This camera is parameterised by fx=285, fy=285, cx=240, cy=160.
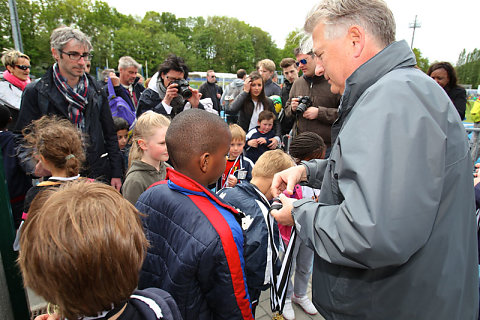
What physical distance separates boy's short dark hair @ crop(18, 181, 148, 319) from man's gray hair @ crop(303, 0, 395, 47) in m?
1.19

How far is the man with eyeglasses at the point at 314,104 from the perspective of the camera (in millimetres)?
4027

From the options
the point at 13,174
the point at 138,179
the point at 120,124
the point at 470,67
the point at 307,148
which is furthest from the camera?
the point at 470,67

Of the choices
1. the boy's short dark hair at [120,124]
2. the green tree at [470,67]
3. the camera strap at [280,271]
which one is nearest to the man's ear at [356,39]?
the camera strap at [280,271]

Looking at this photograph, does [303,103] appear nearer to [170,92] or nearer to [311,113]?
[311,113]

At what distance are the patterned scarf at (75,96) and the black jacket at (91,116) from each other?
0.04 m

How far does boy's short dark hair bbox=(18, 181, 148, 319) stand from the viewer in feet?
2.72

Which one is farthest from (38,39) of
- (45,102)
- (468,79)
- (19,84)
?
(468,79)

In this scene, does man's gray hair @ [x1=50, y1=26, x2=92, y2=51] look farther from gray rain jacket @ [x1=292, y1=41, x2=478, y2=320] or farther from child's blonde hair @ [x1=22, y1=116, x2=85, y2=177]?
gray rain jacket @ [x1=292, y1=41, x2=478, y2=320]

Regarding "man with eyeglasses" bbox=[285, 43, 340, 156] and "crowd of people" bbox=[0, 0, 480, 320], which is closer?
"crowd of people" bbox=[0, 0, 480, 320]

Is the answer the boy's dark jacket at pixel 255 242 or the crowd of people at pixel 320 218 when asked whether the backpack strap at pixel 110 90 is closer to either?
the crowd of people at pixel 320 218

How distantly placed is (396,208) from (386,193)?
5 cm

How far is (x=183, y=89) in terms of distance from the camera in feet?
11.9

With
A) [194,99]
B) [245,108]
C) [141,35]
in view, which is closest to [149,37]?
[141,35]

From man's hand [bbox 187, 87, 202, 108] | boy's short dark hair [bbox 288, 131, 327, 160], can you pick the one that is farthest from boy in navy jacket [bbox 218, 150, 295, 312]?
man's hand [bbox 187, 87, 202, 108]
